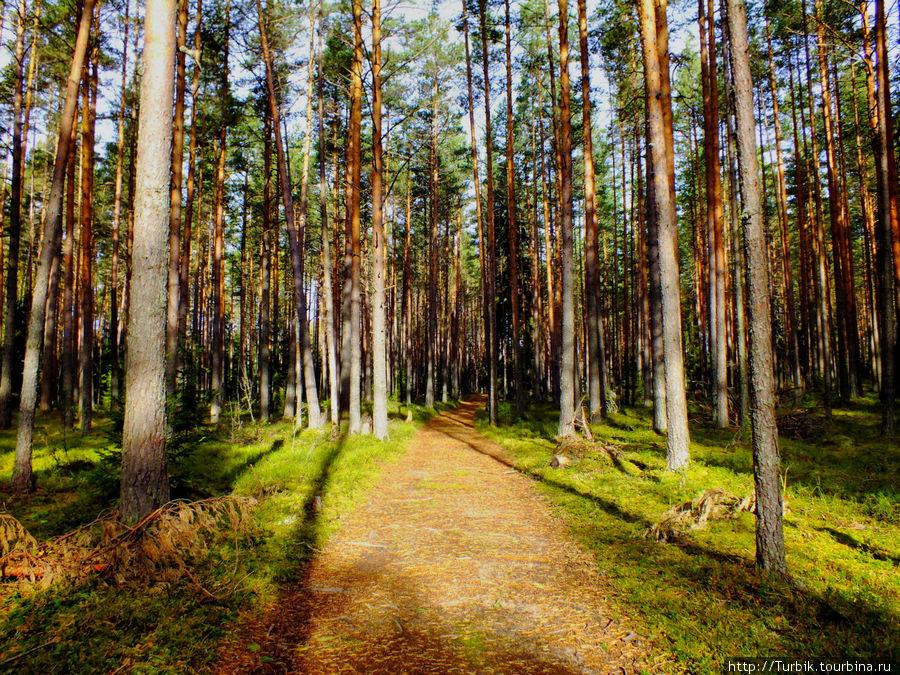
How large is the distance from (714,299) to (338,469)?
1164 cm

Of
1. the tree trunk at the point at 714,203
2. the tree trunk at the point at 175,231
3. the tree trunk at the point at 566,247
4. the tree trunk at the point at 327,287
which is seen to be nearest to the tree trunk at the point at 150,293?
the tree trunk at the point at 175,231

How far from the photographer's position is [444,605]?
406 cm

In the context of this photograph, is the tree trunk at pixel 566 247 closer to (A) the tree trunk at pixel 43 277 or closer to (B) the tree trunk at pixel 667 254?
(B) the tree trunk at pixel 667 254

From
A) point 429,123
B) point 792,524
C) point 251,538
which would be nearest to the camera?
point 251,538

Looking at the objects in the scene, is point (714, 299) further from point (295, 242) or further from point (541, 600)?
point (295, 242)

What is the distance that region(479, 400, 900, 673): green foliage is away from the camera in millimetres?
3377

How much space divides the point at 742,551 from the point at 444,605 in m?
3.48

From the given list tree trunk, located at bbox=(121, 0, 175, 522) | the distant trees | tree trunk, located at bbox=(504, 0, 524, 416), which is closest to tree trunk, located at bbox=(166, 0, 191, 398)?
the distant trees

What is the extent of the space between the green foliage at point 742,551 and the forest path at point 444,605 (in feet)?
1.45

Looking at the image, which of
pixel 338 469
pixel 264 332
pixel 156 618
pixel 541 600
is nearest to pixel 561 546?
pixel 541 600

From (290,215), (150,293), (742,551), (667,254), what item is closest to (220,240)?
(290,215)

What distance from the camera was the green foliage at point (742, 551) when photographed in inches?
133

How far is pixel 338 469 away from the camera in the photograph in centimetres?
871

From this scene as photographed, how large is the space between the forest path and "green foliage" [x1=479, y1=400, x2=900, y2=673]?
1.45 feet
